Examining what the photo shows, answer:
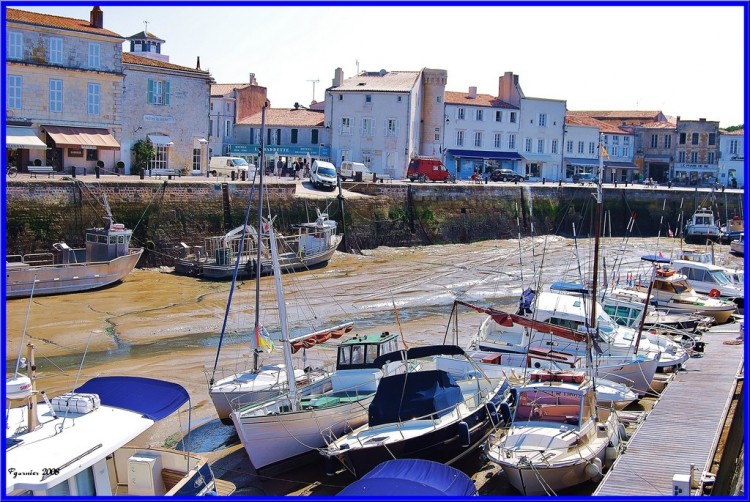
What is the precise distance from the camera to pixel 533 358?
17.2 metres

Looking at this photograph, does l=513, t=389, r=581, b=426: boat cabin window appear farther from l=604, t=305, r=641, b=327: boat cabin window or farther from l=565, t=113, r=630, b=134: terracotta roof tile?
l=565, t=113, r=630, b=134: terracotta roof tile

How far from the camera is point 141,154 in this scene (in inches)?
1436

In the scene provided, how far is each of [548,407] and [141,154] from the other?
86.5ft

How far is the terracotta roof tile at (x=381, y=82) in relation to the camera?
47188 mm

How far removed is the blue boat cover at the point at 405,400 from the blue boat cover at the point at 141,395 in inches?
134

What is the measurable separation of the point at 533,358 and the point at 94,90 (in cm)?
2292

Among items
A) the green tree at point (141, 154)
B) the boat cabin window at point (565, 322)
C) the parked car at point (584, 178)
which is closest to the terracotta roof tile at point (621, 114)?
the parked car at point (584, 178)

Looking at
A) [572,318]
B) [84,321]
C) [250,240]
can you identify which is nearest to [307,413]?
[572,318]

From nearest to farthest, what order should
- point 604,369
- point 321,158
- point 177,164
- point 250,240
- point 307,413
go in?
point 307,413
point 604,369
point 250,240
point 177,164
point 321,158

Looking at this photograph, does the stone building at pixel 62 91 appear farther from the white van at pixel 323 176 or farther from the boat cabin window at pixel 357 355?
the boat cabin window at pixel 357 355

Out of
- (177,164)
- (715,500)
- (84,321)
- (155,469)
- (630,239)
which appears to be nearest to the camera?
(715,500)

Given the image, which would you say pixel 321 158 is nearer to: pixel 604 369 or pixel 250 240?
pixel 250 240

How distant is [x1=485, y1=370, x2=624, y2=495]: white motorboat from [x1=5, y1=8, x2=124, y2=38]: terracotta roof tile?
24.6m

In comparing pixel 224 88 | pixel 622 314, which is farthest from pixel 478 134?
pixel 622 314
